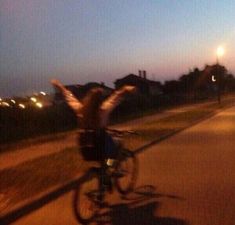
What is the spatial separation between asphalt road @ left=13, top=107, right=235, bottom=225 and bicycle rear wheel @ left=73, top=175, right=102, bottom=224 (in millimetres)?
160

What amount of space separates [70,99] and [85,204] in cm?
164

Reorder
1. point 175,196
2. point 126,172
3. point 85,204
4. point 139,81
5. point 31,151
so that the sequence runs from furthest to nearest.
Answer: point 139,81
point 31,151
point 126,172
point 175,196
point 85,204

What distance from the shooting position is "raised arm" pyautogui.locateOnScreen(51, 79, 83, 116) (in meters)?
9.29

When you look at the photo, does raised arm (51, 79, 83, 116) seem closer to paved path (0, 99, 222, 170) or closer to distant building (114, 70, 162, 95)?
paved path (0, 99, 222, 170)

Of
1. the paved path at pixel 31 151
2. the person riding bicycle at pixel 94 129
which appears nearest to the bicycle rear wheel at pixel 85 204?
the person riding bicycle at pixel 94 129

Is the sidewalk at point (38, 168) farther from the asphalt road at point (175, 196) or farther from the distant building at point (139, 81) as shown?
the distant building at point (139, 81)

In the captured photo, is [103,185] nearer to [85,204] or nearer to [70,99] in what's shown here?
[85,204]

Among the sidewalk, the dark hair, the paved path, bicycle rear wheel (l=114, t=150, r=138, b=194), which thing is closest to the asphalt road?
bicycle rear wheel (l=114, t=150, r=138, b=194)

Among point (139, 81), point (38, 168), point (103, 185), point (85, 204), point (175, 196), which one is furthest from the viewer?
point (139, 81)

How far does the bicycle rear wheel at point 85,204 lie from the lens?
8.08 meters

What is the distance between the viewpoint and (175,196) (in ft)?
31.9

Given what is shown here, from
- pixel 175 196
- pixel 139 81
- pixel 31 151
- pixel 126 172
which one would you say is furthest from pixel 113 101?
pixel 139 81

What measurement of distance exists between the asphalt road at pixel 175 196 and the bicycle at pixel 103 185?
Result: 17cm

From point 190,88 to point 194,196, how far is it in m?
99.7
